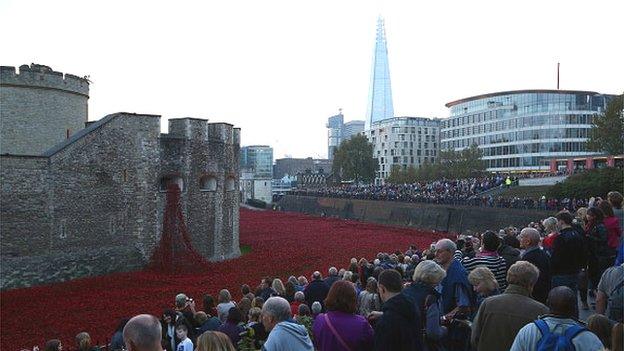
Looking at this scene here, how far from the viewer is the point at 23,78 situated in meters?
27.0

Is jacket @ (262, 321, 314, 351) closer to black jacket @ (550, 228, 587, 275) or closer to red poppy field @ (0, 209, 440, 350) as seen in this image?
black jacket @ (550, 228, 587, 275)

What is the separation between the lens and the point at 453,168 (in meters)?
70.0

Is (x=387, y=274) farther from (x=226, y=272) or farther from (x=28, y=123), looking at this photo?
(x=28, y=123)

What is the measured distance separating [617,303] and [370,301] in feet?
11.4

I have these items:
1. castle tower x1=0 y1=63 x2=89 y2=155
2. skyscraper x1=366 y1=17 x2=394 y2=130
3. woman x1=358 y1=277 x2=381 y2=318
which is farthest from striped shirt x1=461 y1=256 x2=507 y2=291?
skyscraper x1=366 y1=17 x2=394 y2=130

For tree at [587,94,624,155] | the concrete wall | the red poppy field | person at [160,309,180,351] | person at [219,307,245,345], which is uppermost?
tree at [587,94,624,155]

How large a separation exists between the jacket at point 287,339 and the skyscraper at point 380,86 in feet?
572

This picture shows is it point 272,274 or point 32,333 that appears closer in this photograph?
point 32,333

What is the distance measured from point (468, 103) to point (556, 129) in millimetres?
22654

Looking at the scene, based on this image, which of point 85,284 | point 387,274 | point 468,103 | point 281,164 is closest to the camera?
point 387,274

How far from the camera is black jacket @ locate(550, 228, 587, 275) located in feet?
24.7

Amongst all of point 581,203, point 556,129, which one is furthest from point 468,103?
point 581,203

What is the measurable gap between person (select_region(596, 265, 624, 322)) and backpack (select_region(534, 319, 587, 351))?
202 centimetres

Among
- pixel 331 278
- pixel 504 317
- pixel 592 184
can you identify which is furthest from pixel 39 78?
pixel 592 184
